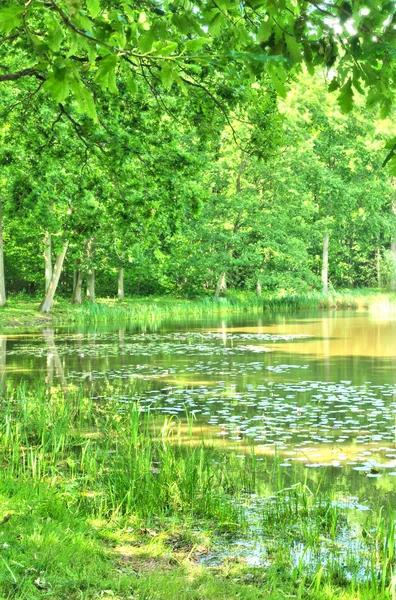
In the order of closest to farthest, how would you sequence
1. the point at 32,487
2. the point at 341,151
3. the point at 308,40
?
the point at 308,40 < the point at 32,487 < the point at 341,151

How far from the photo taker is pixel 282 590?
4.45m

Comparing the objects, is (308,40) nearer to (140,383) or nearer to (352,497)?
(352,497)

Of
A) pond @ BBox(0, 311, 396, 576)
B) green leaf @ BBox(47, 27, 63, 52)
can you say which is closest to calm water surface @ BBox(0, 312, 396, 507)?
pond @ BBox(0, 311, 396, 576)

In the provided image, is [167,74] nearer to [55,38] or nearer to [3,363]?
[55,38]

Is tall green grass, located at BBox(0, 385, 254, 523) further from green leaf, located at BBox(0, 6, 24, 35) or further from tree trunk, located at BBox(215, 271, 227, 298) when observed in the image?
tree trunk, located at BBox(215, 271, 227, 298)

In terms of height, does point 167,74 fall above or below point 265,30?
below

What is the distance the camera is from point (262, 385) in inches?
549

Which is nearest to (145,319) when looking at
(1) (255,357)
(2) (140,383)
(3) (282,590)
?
(1) (255,357)

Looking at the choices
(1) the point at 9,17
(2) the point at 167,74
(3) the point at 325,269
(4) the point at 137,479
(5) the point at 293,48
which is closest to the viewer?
(1) the point at 9,17

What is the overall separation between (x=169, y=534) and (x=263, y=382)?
8.85 metres

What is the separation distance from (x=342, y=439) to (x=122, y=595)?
556 centimetres

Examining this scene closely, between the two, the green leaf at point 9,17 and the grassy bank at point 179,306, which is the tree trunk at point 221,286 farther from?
the green leaf at point 9,17

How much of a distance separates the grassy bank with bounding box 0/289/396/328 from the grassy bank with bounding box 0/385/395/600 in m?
24.2

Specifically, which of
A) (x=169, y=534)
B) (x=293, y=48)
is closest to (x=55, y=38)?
(x=293, y=48)
